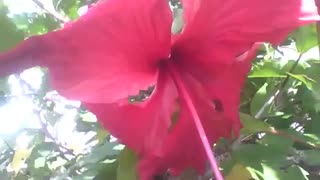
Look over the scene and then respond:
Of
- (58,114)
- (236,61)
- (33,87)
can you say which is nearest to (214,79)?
(236,61)

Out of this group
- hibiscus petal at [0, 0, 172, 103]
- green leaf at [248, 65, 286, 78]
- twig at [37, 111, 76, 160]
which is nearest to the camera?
hibiscus petal at [0, 0, 172, 103]

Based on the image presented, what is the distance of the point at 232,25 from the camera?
0.34m

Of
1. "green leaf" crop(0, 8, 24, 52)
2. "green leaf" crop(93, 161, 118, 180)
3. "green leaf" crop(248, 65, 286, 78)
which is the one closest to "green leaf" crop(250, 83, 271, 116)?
"green leaf" crop(248, 65, 286, 78)

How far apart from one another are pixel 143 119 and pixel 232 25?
0.24 ft

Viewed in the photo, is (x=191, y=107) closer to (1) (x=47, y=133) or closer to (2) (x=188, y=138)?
(2) (x=188, y=138)

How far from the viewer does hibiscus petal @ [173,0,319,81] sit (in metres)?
0.33

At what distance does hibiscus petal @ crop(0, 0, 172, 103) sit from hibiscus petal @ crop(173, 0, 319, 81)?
0.6 inches

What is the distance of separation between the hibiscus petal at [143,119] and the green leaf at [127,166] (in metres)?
0.05

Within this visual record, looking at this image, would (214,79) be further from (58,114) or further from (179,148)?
(58,114)

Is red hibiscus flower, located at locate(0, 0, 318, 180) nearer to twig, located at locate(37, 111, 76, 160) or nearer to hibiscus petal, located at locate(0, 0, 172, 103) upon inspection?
hibiscus petal, located at locate(0, 0, 172, 103)

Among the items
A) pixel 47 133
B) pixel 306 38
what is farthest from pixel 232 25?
pixel 47 133

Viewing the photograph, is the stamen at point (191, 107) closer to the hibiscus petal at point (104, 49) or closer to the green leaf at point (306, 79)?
the hibiscus petal at point (104, 49)

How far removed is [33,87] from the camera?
60cm

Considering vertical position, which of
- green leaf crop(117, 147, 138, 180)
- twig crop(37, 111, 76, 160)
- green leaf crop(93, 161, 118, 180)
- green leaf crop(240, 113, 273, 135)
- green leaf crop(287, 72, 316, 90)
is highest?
twig crop(37, 111, 76, 160)
